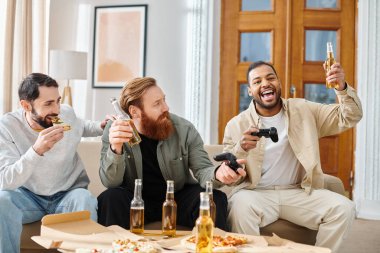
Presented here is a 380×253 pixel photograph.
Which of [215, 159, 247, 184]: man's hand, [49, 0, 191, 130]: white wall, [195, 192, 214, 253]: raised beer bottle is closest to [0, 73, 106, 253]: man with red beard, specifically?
[215, 159, 247, 184]: man's hand

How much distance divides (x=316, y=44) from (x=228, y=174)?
133 inches

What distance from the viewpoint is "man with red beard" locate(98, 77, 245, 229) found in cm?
252

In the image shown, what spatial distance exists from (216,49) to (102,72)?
1.26 m

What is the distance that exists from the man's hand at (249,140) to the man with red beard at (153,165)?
0.63 feet

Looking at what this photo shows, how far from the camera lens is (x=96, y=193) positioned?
301 cm

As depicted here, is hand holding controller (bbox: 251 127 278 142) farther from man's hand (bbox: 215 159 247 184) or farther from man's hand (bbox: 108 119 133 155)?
man's hand (bbox: 108 119 133 155)

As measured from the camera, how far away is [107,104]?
221 inches

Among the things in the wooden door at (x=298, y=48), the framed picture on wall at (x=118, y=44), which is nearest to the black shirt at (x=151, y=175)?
the wooden door at (x=298, y=48)

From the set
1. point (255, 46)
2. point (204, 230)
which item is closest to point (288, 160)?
point (204, 230)

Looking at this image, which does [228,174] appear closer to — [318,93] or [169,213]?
[169,213]

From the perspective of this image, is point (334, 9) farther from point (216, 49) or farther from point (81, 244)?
point (81, 244)

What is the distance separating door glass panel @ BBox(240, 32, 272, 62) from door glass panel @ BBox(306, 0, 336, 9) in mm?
498

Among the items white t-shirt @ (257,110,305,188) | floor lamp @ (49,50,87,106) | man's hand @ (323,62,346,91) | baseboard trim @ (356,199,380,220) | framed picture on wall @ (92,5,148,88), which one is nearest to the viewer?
man's hand @ (323,62,346,91)

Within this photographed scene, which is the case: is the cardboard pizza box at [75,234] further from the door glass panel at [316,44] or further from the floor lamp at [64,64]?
the door glass panel at [316,44]
